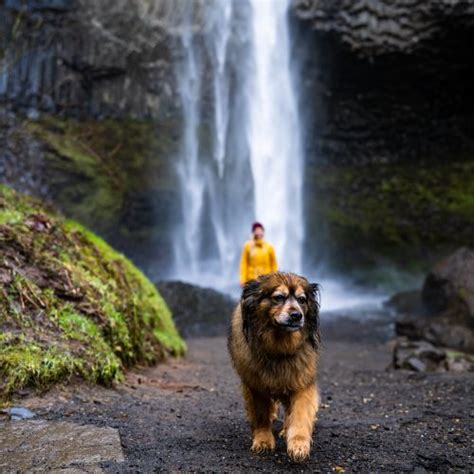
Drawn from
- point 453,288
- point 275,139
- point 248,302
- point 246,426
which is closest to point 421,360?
point 246,426

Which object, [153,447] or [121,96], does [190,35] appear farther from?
[153,447]

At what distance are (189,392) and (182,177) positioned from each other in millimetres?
19715

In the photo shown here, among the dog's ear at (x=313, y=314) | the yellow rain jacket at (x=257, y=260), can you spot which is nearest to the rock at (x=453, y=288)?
the yellow rain jacket at (x=257, y=260)

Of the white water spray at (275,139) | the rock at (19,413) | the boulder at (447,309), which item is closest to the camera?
the rock at (19,413)

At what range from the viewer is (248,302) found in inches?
147

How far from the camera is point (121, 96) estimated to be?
76.4 ft

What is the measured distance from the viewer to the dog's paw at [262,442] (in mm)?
3564

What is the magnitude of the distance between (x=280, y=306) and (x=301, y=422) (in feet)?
2.46

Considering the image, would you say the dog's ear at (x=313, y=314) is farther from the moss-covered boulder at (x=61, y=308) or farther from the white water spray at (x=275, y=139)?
the white water spray at (x=275, y=139)

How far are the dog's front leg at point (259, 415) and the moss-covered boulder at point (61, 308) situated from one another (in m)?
1.61

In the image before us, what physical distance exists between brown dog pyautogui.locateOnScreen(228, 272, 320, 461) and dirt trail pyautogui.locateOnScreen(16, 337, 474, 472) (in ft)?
0.72

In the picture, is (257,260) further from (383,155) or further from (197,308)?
(383,155)

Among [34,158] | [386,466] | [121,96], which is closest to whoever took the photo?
[386,466]

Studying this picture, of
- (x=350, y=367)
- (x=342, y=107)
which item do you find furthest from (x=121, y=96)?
(x=350, y=367)
